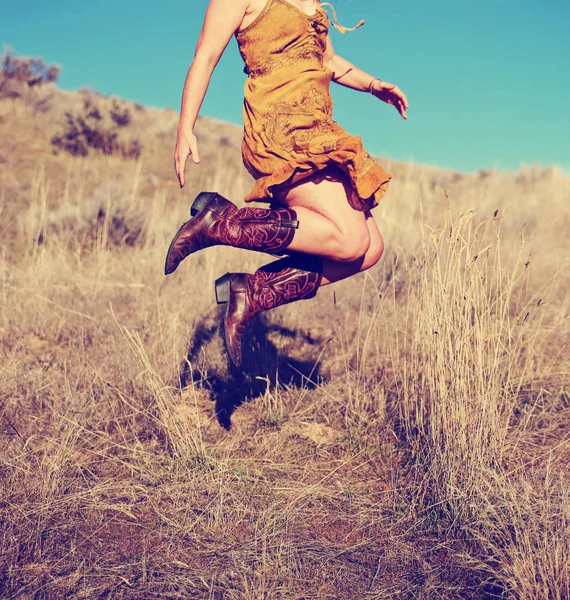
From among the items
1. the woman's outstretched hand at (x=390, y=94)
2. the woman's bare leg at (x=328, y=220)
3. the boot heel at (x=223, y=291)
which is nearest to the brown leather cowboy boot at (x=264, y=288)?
the boot heel at (x=223, y=291)

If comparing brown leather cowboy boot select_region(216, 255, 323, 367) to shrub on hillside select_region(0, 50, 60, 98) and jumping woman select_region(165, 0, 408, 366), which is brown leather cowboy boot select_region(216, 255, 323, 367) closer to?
jumping woman select_region(165, 0, 408, 366)

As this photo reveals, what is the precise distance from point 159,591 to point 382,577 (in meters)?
0.69

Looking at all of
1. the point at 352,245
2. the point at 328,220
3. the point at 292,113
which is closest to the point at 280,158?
the point at 292,113

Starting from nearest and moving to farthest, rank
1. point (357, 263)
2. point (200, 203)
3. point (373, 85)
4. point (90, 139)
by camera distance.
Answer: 1. point (200, 203)
2. point (357, 263)
3. point (373, 85)
4. point (90, 139)

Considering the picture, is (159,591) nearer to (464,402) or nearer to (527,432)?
(464,402)

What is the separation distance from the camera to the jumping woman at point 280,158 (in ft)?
7.09

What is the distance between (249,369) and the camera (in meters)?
3.30

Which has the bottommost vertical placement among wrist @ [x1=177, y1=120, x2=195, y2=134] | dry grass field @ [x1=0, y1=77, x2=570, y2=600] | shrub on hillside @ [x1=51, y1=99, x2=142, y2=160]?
dry grass field @ [x1=0, y1=77, x2=570, y2=600]

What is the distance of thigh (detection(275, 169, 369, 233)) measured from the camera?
2.22 m

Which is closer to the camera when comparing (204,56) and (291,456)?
(204,56)

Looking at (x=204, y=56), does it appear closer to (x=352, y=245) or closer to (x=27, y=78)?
(x=352, y=245)

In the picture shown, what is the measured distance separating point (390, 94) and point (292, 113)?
806 millimetres

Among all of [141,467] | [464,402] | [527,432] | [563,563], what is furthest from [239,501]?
[527,432]

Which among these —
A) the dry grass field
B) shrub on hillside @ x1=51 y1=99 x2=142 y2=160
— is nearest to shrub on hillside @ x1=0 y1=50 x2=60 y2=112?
shrub on hillside @ x1=51 y1=99 x2=142 y2=160
